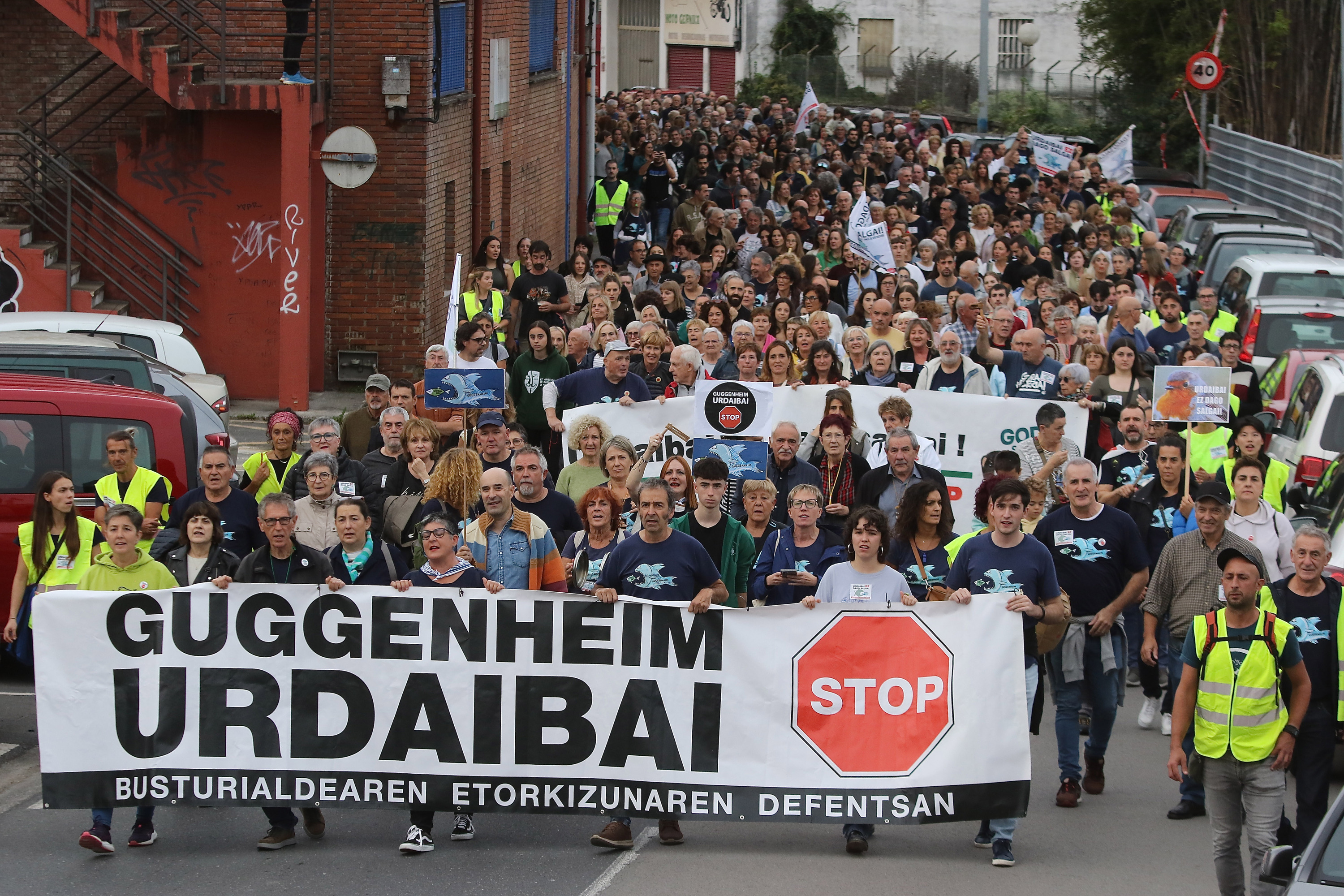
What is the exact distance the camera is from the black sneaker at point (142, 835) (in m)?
8.67

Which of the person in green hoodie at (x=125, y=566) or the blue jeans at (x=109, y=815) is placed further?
the person in green hoodie at (x=125, y=566)

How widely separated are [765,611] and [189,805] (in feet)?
9.68

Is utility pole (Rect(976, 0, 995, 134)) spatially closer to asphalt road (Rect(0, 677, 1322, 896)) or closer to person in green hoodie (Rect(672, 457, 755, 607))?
person in green hoodie (Rect(672, 457, 755, 607))

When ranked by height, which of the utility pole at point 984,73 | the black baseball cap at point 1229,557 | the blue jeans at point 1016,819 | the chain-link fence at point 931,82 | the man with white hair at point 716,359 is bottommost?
the blue jeans at point 1016,819

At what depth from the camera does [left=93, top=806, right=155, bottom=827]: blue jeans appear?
28.1 ft

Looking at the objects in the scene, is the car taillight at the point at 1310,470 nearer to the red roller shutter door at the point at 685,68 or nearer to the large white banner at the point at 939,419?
the large white banner at the point at 939,419

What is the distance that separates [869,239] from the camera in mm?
18078

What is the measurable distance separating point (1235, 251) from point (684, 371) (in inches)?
534

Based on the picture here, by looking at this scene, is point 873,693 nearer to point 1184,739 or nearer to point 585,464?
point 1184,739

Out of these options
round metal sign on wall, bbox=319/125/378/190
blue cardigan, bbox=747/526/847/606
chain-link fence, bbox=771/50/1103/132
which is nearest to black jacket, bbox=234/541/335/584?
blue cardigan, bbox=747/526/847/606

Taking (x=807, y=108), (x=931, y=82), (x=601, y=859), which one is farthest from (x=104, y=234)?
(x=931, y=82)

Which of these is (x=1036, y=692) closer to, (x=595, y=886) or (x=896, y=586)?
(x=896, y=586)

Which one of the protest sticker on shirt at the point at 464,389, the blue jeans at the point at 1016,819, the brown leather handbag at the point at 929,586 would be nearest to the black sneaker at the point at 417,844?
the blue jeans at the point at 1016,819

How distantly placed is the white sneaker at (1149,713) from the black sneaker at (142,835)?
5.94 metres
